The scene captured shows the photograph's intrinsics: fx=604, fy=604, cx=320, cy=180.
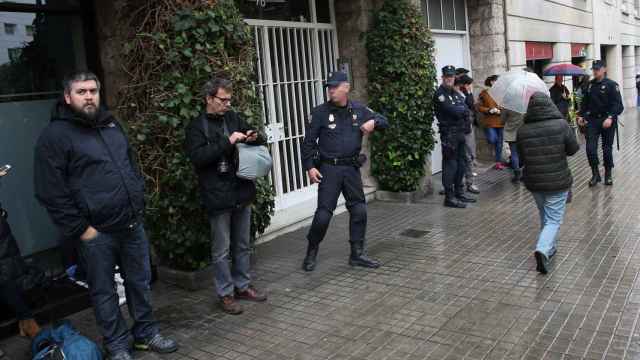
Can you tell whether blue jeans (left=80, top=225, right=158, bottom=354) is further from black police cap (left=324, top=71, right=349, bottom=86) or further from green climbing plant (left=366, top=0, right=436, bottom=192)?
green climbing plant (left=366, top=0, right=436, bottom=192)

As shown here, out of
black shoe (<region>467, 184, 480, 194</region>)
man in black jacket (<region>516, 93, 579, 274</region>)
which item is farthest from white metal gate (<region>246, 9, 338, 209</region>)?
man in black jacket (<region>516, 93, 579, 274</region>)

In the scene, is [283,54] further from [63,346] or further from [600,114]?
[63,346]

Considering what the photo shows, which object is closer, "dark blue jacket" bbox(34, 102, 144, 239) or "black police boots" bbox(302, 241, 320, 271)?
"dark blue jacket" bbox(34, 102, 144, 239)

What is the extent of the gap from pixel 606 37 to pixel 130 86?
21312 millimetres

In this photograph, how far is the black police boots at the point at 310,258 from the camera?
588cm

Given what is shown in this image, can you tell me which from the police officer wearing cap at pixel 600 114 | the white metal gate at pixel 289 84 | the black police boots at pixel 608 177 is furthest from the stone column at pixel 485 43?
the white metal gate at pixel 289 84

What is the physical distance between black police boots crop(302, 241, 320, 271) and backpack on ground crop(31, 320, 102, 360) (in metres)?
2.32

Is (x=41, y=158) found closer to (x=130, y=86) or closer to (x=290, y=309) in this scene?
(x=130, y=86)

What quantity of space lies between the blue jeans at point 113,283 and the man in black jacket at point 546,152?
3363mm

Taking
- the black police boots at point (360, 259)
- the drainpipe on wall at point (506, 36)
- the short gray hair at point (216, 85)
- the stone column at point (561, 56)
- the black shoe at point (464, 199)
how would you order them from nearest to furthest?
the short gray hair at point (216, 85), the black police boots at point (360, 259), the black shoe at point (464, 199), the drainpipe on wall at point (506, 36), the stone column at point (561, 56)

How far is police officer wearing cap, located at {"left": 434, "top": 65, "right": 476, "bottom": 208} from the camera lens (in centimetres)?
815

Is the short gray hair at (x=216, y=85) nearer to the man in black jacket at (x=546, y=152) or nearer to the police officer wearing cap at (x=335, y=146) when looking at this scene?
the police officer wearing cap at (x=335, y=146)

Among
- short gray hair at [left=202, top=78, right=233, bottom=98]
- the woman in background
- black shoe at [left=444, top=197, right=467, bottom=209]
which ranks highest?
short gray hair at [left=202, top=78, right=233, bottom=98]

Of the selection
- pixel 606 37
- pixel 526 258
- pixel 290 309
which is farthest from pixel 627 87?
pixel 290 309
